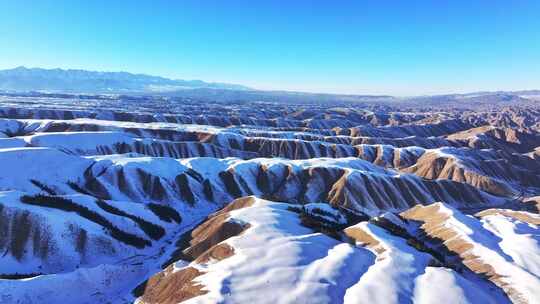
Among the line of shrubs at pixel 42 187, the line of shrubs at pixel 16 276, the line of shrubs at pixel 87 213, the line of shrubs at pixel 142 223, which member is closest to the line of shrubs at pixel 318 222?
the line of shrubs at pixel 142 223

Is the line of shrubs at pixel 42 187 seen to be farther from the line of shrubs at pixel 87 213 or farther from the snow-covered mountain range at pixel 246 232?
the line of shrubs at pixel 87 213

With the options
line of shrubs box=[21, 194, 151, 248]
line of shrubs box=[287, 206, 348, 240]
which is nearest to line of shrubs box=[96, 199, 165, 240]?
line of shrubs box=[21, 194, 151, 248]

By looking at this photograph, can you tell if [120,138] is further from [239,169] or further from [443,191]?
[443,191]

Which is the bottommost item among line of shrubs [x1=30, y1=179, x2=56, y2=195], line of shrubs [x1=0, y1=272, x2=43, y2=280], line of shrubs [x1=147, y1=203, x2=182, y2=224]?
line of shrubs [x1=147, y1=203, x2=182, y2=224]

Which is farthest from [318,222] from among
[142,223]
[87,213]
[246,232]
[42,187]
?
[42,187]

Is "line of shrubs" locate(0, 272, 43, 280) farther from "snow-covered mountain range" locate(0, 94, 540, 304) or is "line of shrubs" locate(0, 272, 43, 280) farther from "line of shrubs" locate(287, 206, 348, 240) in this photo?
"line of shrubs" locate(287, 206, 348, 240)
